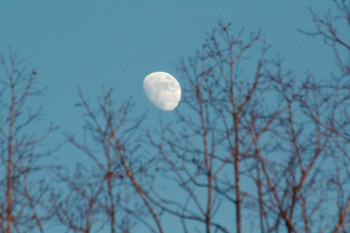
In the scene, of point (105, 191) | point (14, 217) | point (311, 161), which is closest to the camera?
point (311, 161)

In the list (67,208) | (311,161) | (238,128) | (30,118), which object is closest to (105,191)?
(67,208)

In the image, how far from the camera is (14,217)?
24.9ft

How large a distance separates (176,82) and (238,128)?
1175mm

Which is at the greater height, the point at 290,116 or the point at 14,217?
the point at 290,116

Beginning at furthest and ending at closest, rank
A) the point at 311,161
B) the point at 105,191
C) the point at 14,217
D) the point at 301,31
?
the point at 105,191 < the point at 14,217 < the point at 311,161 < the point at 301,31

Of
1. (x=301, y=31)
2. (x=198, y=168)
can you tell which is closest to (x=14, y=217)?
(x=198, y=168)

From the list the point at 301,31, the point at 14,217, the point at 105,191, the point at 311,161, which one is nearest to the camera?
the point at 301,31

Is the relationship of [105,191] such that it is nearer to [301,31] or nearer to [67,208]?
[67,208]

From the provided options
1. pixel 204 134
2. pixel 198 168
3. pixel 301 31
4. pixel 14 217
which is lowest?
pixel 14 217

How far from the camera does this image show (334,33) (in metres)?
6.48

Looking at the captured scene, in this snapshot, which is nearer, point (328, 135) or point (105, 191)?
point (328, 135)

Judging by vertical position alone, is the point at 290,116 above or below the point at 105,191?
above

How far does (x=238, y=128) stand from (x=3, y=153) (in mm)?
2825

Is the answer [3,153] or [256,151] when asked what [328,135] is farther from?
[3,153]
